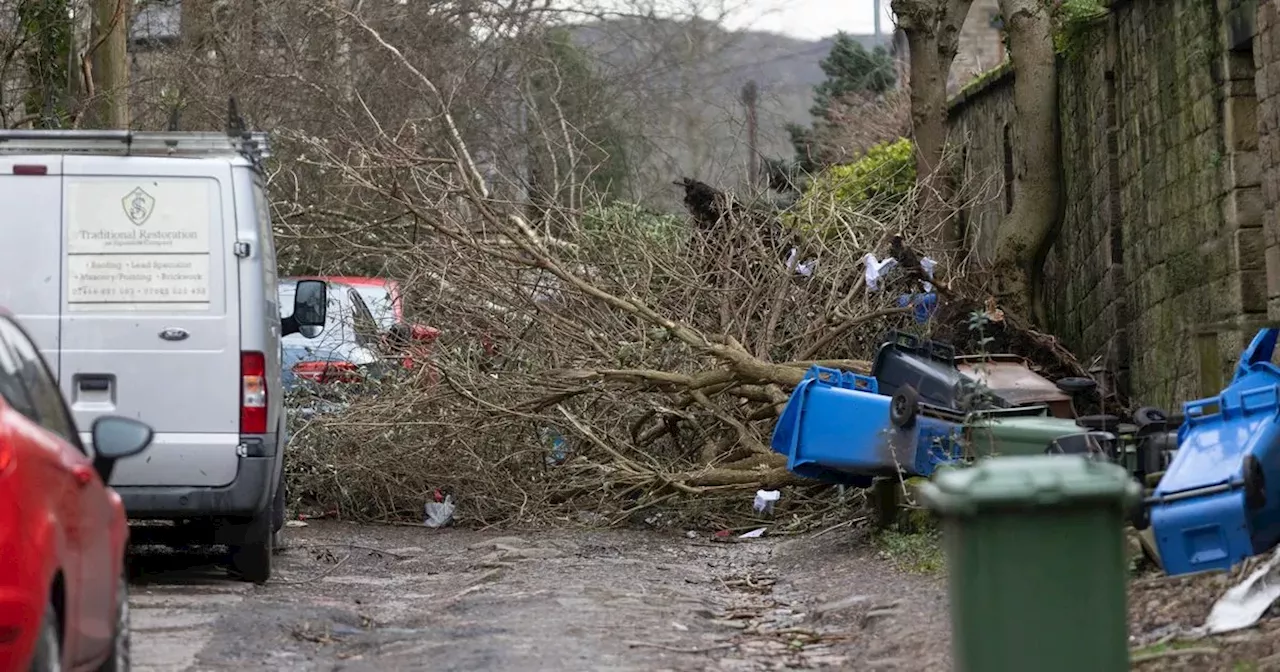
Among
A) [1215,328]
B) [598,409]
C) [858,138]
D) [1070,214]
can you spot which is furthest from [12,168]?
[858,138]

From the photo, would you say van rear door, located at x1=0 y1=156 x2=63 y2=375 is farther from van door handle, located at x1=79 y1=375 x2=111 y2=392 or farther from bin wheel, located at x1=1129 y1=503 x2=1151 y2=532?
bin wheel, located at x1=1129 y1=503 x2=1151 y2=532

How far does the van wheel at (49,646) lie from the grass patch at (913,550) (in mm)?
5729

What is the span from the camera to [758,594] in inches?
409

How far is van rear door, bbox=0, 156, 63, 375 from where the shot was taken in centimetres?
921

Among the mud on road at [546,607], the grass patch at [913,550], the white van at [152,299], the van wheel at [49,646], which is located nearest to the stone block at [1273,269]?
the grass patch at [913,550]

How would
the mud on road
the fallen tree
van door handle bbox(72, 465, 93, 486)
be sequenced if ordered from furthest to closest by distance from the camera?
the fallen tree
the mud on road
van door handle bbox(72, 465, 93, 486)

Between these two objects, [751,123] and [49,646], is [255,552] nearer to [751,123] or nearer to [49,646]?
[49,646]

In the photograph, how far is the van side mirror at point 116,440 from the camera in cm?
615

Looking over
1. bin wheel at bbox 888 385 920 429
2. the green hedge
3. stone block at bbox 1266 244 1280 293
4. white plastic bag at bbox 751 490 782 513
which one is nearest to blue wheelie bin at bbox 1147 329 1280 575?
bin wheel at bbox 888 385 920 429

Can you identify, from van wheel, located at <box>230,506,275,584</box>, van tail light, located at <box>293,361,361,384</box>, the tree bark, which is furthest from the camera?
the tree bark

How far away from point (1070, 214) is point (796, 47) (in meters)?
58.9

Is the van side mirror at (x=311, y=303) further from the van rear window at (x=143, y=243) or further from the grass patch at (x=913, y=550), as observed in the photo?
the grass patch at (x=913, y=550)

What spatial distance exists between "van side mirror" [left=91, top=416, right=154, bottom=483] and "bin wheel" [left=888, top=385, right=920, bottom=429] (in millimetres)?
5438

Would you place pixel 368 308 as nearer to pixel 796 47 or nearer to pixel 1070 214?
pixel 1070 214
